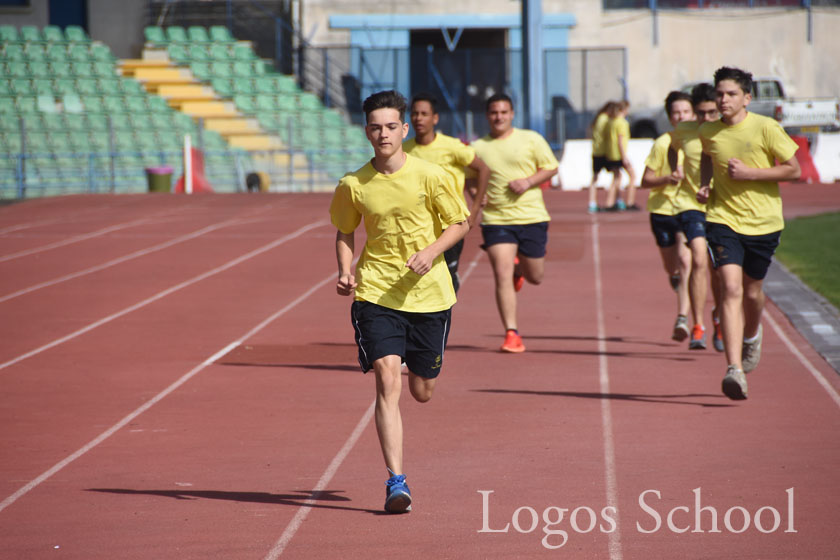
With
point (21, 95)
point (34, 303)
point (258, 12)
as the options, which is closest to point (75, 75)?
point (21, 95)

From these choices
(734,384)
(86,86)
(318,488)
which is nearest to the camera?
(318,488)

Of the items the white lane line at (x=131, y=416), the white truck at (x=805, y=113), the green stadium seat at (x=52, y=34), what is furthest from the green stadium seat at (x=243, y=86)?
the white lane line at (x=131, y=416)

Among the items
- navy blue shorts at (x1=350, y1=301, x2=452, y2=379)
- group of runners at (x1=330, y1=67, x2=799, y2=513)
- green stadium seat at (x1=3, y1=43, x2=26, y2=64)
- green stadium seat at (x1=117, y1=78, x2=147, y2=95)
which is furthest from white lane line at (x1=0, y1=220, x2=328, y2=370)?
green stadium seat at (x1=3, y1=43, x2=26, y2=64)

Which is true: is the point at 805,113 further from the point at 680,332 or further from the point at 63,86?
the point at 680,332

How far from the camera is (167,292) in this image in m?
14.1

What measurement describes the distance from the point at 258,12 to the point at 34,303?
29.1m

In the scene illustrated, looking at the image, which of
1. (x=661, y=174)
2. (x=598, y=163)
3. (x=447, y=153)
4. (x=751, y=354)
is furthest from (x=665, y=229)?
(x=598, y=163)

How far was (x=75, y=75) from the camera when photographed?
34250 mm

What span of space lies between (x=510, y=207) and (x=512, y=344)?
43.1 inches

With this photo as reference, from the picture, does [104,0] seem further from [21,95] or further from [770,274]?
[770,274]

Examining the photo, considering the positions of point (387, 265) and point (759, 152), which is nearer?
point (387, 265)

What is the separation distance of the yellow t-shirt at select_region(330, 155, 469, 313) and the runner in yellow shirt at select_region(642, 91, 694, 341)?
4.48 m

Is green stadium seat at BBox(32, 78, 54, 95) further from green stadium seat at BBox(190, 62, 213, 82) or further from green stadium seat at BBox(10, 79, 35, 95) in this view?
green stadium seat at BBox(190, 62, 213, 82)

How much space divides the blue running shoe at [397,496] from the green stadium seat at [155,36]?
112ft
